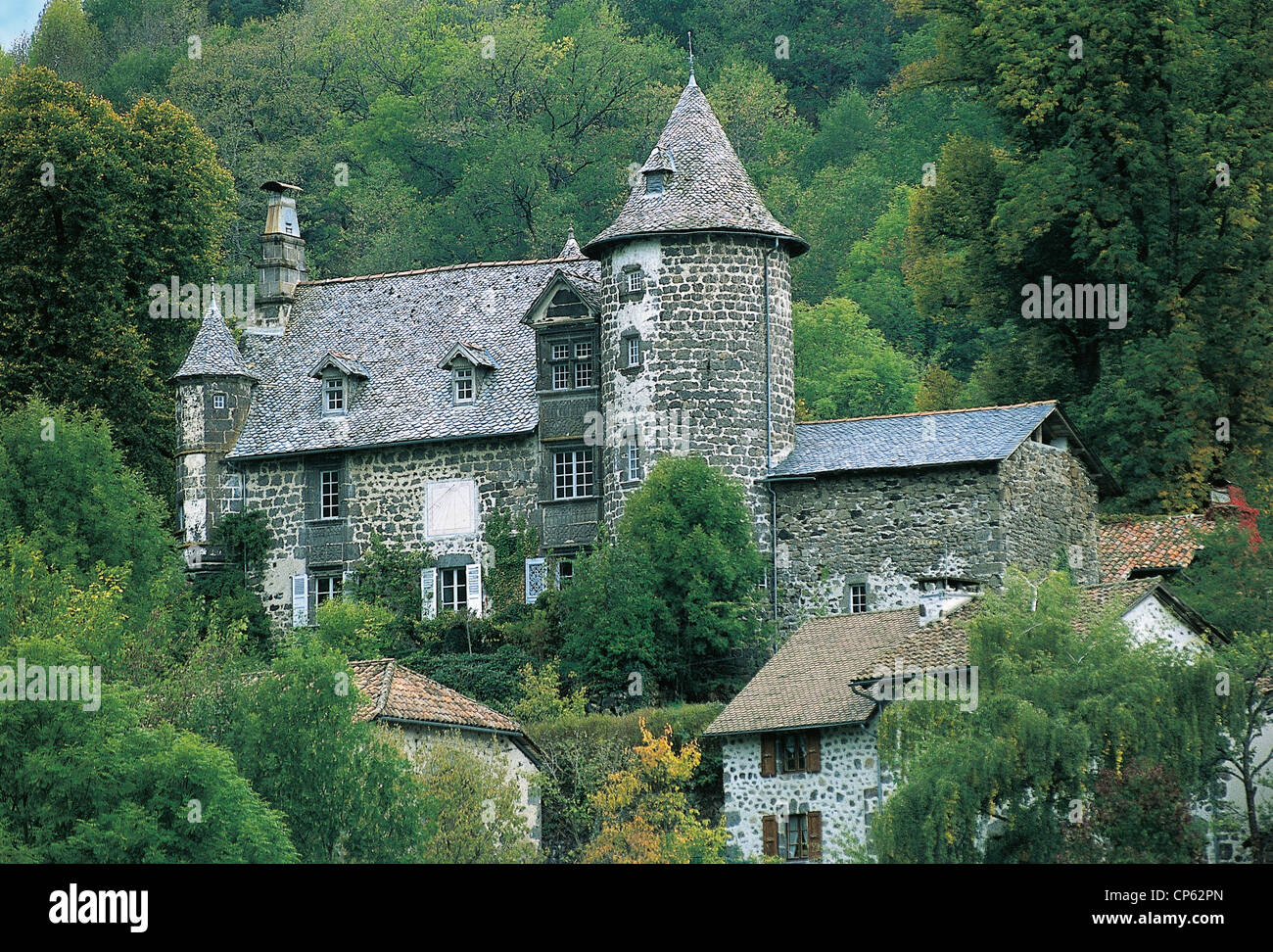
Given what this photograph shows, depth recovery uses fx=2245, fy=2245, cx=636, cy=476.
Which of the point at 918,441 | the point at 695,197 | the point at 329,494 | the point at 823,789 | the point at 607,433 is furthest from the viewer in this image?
the point at 329,494

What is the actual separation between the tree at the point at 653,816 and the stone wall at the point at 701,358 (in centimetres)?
906

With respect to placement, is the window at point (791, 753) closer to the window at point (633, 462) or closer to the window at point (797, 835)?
the window at point (797, 835)

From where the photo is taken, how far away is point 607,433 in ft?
160

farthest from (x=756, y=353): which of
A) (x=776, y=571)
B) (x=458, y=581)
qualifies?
(x=458, y=581)

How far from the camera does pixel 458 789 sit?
3700cm

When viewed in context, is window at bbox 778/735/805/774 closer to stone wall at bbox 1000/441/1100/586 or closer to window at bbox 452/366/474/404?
stone wall at bbox 1000/441/1100/586

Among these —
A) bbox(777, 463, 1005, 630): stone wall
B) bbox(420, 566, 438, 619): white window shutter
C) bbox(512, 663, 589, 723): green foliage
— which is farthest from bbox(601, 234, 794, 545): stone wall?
bbox(512, 663, 589, 723): green foliage

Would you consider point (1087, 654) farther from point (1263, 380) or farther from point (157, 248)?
point (157, 248)

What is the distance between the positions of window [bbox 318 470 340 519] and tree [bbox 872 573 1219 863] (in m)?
21.2

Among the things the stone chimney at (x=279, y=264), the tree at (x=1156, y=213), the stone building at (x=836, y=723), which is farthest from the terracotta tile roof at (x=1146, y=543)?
the stone chimney at (x=279, y=264)

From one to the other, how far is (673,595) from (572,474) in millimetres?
5409

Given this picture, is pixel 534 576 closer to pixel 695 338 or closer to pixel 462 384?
pixel 462 384

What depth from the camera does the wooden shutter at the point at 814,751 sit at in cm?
3803

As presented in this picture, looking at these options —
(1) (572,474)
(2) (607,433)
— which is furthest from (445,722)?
(1) (572,474)
